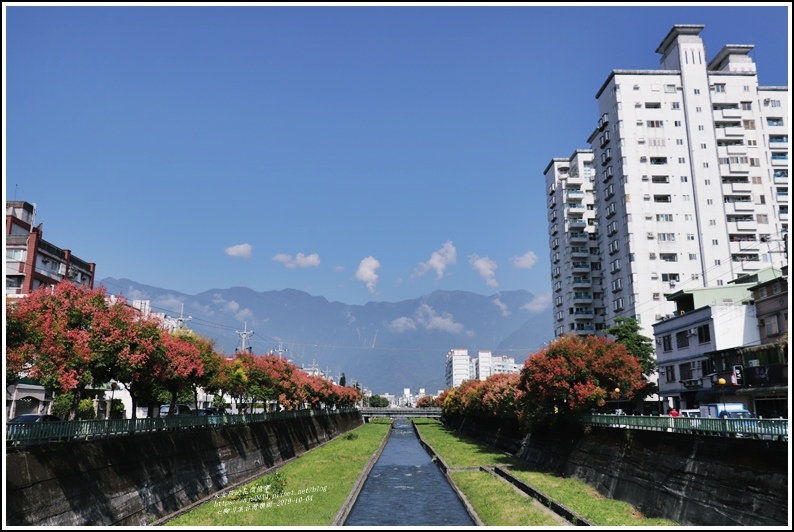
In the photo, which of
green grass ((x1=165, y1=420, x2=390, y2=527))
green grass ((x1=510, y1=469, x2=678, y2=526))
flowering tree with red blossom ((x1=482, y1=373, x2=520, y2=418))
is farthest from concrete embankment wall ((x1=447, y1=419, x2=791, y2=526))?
flowering tree with red blossom ((x1=482, y1=373, x2=520, y2=418))

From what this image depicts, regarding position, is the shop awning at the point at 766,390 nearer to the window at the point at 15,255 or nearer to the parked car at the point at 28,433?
the parked car at the point at 28,433

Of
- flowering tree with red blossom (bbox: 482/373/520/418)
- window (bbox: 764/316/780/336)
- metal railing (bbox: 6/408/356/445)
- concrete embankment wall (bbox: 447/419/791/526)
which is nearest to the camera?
concrete embankment wall (bbox: 447/419/791/526)

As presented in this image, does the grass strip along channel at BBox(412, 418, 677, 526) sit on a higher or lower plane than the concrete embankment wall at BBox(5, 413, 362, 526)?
lower

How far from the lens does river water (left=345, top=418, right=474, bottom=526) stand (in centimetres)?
3644

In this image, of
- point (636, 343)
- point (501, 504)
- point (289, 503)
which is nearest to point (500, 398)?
point (636, 343)

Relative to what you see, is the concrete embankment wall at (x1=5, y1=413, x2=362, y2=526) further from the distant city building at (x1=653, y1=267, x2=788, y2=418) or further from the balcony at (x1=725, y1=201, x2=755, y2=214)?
the balcony at (x1=725, y1=201, x2=755, y2=214)

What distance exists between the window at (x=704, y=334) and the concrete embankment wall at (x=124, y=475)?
46552mm

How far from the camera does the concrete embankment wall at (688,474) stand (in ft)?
74.8

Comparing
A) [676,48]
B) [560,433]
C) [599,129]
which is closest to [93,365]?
[560,433]

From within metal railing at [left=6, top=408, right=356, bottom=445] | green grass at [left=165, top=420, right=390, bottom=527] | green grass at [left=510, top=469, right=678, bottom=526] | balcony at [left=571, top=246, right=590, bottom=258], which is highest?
balcony at [left=571, top=246, right=590, bottom=258]

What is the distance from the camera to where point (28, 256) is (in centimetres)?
7938

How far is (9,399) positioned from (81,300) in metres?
43.1

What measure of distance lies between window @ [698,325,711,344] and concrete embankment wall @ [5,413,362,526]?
46.6m

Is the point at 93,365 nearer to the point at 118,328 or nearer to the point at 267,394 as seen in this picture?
the point at 118,328
